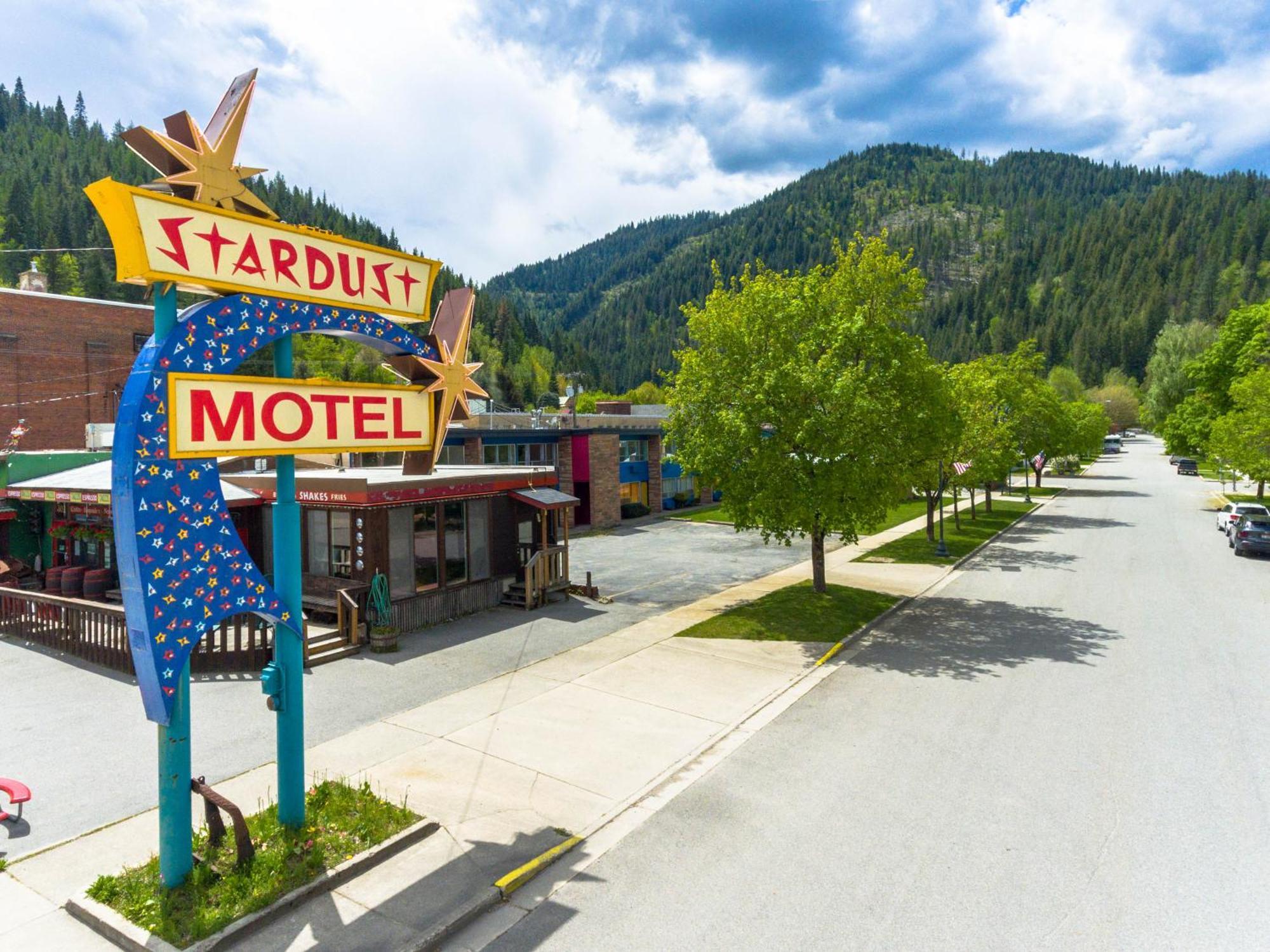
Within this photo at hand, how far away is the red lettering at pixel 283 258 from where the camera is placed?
756cm

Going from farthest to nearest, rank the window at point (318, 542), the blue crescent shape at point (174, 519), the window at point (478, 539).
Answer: the window at point (478, 539), the window at point (318, 542), the blue crescent shape at point (174, 519)

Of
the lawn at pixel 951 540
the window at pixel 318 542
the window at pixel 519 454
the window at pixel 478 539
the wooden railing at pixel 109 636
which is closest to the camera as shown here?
the wooden railing at pixel 109 636

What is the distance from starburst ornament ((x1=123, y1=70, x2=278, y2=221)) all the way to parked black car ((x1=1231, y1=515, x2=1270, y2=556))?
113 feet

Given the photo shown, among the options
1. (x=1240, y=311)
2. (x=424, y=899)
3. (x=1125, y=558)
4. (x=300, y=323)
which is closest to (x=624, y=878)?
(x=424, y=899)

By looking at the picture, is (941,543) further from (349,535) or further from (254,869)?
(254,869)

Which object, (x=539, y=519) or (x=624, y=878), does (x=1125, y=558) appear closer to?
(x=539, y=519)

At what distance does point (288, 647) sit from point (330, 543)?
1015 cm

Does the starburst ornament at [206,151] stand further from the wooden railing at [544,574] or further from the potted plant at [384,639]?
the wooden railing at [544,574]

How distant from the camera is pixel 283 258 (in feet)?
25.1

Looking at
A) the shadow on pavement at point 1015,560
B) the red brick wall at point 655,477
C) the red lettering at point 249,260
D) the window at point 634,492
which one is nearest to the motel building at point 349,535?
the red lettering at point 249,260

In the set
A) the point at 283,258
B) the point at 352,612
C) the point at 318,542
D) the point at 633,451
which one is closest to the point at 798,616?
the point at 352,612

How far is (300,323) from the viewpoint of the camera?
7.84 metres

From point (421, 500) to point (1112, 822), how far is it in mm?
14135

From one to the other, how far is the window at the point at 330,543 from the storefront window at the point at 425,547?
153 cm
